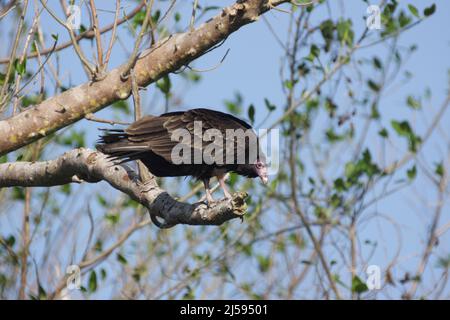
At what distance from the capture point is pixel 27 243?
7641 mm

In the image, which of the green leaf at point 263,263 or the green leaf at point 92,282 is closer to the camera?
the green leaf at point 92,282

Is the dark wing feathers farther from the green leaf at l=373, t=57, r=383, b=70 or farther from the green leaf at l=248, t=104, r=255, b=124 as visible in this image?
the green leaf at l=373, t=57, r=383, b=70

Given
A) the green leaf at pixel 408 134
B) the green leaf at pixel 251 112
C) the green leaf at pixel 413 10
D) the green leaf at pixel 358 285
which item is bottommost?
the green leaf at pixel 358 285

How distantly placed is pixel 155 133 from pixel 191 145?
31cm

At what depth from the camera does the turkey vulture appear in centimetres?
515

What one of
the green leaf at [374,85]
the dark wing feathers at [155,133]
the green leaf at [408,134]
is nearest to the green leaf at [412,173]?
the green leaf at [408,134]

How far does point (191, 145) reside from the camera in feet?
18.0

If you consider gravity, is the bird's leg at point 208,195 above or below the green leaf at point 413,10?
below

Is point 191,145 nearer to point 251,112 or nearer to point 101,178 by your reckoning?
point 101,178

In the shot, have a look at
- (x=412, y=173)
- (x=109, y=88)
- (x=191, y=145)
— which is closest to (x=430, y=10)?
(x=412, y=173)

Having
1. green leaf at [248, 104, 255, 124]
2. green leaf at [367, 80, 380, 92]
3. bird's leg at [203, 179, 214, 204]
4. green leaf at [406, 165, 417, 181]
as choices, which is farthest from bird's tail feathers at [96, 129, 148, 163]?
green leaf at [367, 80, 380, 92]

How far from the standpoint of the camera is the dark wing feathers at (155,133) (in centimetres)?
507

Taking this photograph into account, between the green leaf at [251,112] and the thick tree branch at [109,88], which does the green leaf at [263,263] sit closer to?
the green leaf at [251,112]

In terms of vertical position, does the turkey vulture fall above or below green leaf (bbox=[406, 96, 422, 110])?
below
